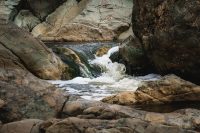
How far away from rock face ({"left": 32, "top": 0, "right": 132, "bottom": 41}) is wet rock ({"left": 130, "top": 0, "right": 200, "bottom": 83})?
1122 centimetres

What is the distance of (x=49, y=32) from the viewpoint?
29.2 metres

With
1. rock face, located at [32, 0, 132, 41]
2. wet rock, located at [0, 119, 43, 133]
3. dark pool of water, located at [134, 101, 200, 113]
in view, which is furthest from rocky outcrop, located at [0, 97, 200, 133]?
rock face, located at [32, 0, 132, 41]

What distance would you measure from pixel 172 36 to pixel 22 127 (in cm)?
912

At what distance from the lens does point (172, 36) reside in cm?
1485

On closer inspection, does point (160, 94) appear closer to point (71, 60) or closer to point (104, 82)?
point (104, 82)

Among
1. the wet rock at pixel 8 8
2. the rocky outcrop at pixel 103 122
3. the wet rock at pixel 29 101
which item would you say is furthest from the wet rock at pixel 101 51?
the wet rock at pixel 8 8

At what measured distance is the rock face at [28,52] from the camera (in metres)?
14.4

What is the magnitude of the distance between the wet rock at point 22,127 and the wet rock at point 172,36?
8.68 m

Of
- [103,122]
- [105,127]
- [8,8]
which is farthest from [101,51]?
[105,127]

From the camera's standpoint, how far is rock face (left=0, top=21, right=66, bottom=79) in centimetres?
1437

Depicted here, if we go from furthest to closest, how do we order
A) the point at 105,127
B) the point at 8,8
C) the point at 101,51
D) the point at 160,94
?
the point at 8,8, the point at 101,51, the point at 160,94, the point at 105,127

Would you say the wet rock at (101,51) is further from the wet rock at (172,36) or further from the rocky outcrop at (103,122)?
the rocky outcrop at (103,122)

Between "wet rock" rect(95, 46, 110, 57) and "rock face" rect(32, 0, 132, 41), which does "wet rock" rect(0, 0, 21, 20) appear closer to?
"rock face" rect(32, 0, 132, 41)

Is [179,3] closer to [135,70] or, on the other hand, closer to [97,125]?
[135,70]
